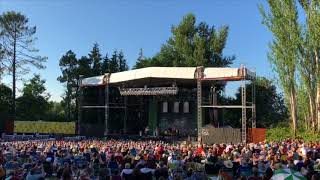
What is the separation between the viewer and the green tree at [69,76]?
56344 millimetres

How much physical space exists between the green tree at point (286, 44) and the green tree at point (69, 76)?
29.6 metres

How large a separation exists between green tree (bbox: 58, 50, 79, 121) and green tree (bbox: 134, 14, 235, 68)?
8.15m

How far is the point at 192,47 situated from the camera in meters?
51.9

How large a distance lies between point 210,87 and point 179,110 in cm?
288

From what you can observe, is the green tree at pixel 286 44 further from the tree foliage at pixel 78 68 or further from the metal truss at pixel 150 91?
the tree foliage at pixel 78 68

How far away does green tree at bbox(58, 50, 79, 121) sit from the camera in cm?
5634

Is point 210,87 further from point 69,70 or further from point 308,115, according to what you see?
point 69,70

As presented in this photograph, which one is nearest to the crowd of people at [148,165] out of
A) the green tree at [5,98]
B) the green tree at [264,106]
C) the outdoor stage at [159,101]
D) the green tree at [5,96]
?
the outdoor stage at [159,101]

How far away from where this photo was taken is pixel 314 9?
28641mm

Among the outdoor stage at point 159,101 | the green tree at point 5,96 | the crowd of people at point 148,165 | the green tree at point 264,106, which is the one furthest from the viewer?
the green tree at point 5,96

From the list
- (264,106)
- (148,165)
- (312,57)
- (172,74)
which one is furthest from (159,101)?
(148,165)

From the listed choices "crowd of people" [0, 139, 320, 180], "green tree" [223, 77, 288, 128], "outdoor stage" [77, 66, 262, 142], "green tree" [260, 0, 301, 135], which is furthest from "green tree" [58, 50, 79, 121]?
"crowd of people" [0, 139, 320, 180]

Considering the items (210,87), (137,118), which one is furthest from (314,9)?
(137,118)

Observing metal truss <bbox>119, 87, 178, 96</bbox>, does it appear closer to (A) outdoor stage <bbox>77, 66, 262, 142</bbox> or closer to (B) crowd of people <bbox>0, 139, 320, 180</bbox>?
(A) outdoor stage <bbox>77, 66, 262, 142</bbox>
